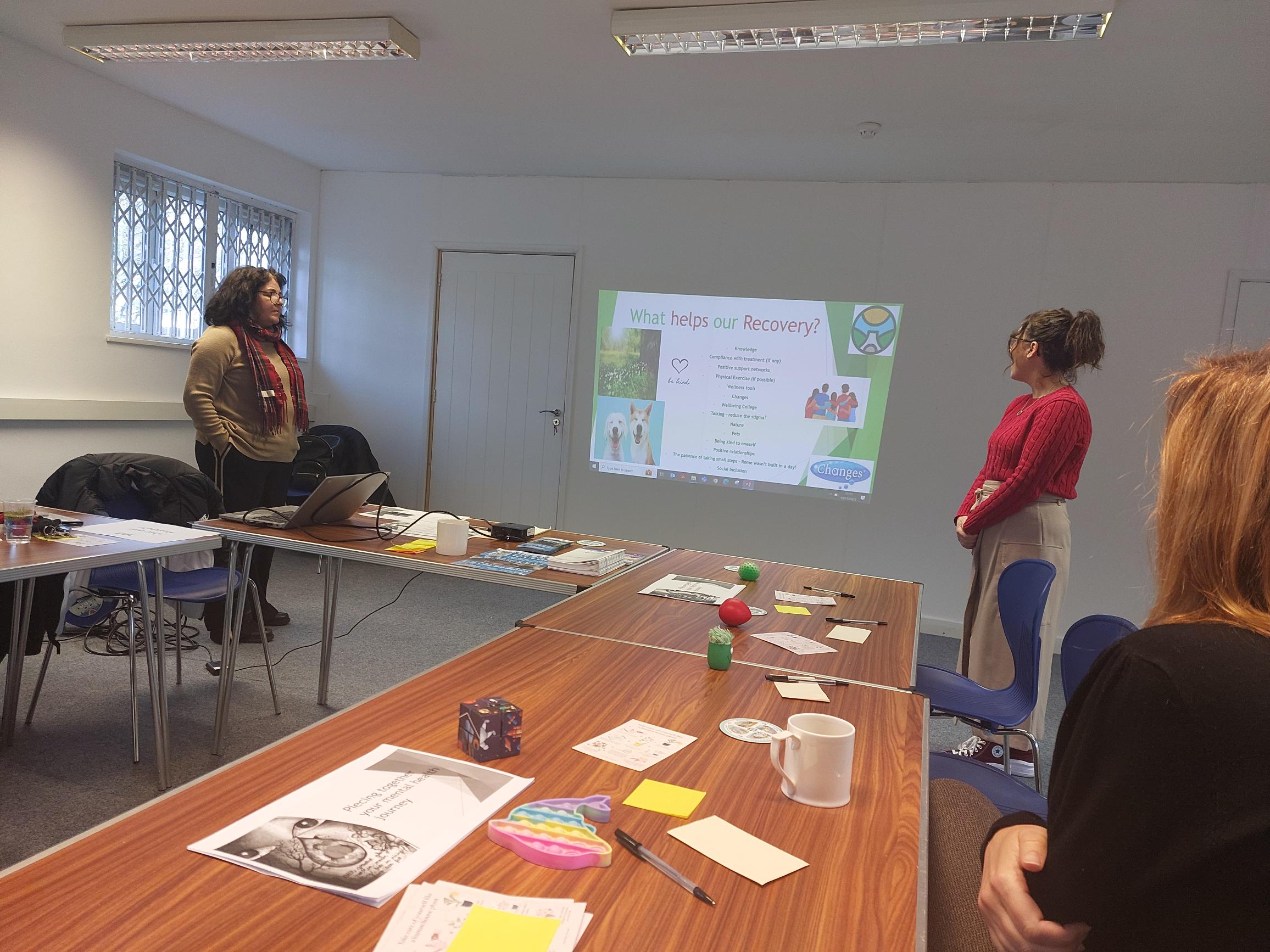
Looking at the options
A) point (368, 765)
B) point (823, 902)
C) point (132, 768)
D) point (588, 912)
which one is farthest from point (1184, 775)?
point (132, 768)

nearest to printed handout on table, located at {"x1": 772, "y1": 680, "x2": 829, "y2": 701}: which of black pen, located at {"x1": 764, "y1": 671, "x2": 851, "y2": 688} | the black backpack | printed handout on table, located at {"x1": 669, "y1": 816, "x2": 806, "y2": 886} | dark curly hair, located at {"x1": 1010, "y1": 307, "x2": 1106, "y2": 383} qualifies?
black pen, located at {"x1": 764, "y1": 671, "x2": 851, "y2": 688}

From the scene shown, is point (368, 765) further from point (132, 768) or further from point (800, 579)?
point (132, 768)

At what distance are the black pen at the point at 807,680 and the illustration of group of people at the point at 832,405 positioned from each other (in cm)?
380

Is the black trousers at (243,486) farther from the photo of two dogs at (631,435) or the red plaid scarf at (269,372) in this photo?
the photo of two dogs at (631,435)

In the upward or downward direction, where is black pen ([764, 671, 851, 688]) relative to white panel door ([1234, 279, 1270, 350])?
downward

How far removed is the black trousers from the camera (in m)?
3.75

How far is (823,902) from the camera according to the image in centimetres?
88

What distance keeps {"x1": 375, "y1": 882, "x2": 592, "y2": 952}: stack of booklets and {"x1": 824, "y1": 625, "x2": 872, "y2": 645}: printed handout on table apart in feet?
4.18

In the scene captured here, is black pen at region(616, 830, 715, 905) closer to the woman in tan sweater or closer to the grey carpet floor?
the grey carpet floor

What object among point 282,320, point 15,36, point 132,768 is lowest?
point 132,768

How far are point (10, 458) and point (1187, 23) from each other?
5290 millimetres

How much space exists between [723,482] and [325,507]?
3207 mm

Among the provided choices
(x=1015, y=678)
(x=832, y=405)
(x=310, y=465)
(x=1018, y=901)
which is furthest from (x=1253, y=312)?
(x=310, y=465)

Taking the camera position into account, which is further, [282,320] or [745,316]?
[745,316]
